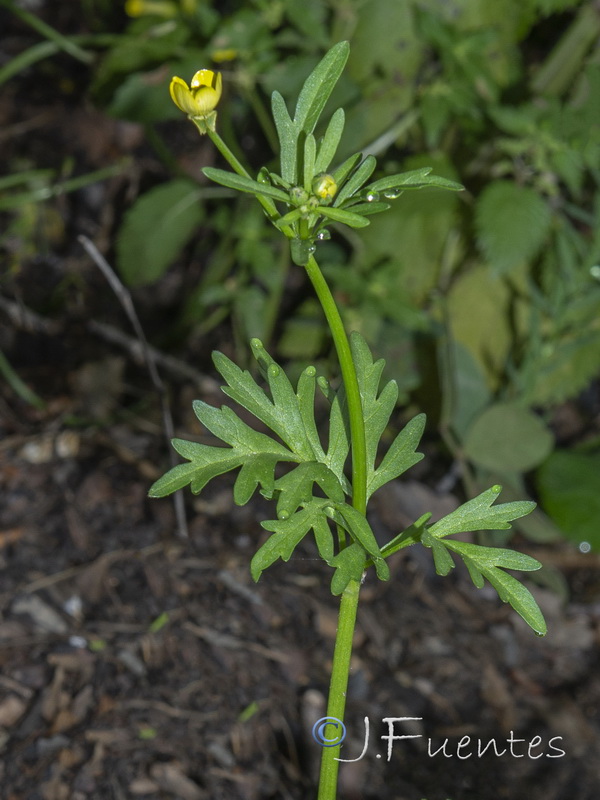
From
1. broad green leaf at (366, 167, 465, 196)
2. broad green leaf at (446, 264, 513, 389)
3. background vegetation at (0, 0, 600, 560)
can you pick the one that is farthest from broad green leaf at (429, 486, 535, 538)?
broad green leaf at (446, 264, 513, 389)

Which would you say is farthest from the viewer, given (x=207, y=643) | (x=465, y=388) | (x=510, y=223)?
(x=465, y=388)

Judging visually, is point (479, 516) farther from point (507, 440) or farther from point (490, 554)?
point (507, 440)

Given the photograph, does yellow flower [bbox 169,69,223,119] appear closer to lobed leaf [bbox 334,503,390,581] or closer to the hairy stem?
the hairy stem

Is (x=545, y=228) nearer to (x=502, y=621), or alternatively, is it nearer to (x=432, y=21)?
(x=432, y=21)

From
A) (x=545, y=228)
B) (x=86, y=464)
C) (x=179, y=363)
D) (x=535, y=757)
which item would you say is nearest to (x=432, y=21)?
(x=545, y=228)

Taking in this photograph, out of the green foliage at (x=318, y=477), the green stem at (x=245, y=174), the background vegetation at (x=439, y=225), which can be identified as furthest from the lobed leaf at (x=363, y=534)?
the background vegetation at (x=439, y=225)

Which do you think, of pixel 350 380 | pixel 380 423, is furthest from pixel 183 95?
pixel 380 423
